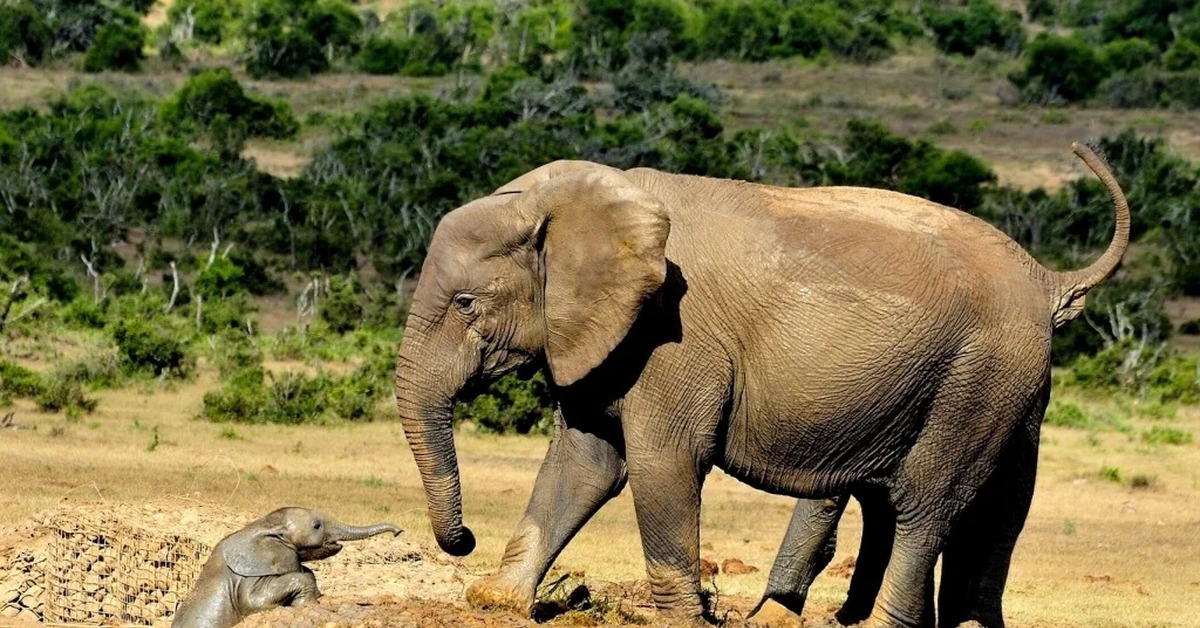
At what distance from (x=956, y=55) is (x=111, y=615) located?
200ft

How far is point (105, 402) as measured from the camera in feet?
63.5

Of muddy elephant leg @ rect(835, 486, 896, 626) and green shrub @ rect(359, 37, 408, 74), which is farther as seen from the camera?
green shrub @ rect(359, 37, 408, 74)

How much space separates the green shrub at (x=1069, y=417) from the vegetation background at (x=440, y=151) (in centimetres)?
7

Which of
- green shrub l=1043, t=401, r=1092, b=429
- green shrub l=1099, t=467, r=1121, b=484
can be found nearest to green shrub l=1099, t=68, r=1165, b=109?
green shrub l=1043, t=401, r=1092, b=429

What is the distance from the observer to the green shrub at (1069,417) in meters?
22.0

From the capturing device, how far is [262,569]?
332 inches

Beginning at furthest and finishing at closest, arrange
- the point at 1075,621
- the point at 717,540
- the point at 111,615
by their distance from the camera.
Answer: the point at 717,540
the point at 1075,621
the point at 111,615

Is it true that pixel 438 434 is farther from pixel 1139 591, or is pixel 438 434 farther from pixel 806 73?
pixel 806 73

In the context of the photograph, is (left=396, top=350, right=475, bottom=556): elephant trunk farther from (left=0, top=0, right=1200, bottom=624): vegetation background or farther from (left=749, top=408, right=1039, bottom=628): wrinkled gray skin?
(left=0, top=0, right=1200, bottom=624): vegetation background

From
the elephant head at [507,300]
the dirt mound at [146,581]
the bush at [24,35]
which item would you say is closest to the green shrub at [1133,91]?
the bush at [24,35]

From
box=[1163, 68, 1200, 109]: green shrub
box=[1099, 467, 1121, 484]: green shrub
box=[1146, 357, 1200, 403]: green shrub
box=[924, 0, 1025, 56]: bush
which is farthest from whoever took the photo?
box=[924, 0, 1025, 56]: bush

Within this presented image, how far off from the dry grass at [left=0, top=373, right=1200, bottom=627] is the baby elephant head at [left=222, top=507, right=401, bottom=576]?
2485 mm

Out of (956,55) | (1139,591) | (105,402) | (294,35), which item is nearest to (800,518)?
(1139,591)

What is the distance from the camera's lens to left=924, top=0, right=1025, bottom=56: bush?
69.2 m
